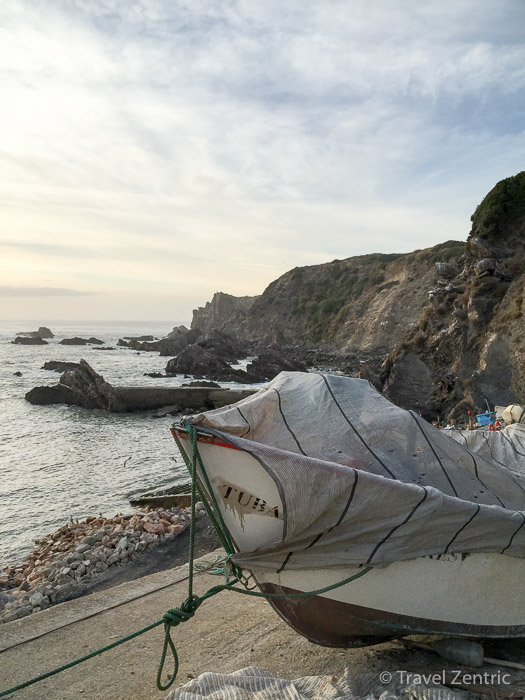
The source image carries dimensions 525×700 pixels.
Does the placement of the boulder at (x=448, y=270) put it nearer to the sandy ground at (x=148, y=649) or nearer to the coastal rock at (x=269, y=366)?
the coastal rock at (x=269, y=366)

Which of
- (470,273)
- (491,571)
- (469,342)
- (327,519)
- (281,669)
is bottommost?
(281,669)

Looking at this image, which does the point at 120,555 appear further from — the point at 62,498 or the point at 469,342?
the point at 469,342

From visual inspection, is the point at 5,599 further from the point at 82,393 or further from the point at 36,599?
the point at 82,393

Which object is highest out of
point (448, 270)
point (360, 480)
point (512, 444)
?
point (448, 270)

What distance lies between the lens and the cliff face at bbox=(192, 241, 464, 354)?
67062 millimetres

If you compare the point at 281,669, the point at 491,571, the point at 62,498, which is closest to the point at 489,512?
the point at 491,571

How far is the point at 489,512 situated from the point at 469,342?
2038 centimetres

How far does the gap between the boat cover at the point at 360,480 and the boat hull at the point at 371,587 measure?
13cm

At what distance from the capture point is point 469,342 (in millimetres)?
23109

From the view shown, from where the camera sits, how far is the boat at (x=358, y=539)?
3971 mm

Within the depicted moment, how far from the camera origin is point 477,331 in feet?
75.5

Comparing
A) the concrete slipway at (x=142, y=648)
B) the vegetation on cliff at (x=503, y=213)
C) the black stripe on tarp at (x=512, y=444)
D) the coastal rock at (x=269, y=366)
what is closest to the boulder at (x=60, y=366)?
the coastal rock at (x=269, y=366)

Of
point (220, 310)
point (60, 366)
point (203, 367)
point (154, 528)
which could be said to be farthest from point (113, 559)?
point (220, 310)

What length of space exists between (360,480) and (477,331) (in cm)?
2101
